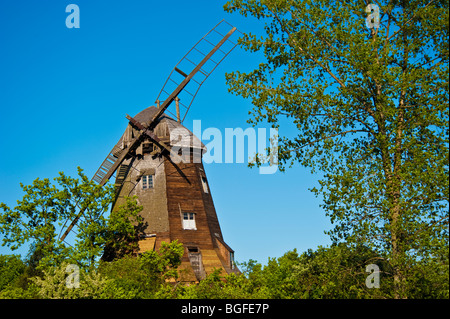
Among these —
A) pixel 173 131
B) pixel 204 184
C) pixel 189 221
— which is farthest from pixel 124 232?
pixel 173 131

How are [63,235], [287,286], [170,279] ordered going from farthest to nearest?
[63,235]
[170,279]
[287,286]

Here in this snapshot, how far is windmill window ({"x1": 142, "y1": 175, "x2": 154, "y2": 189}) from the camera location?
4098 cm

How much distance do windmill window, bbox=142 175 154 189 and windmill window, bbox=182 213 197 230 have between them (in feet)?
11.9

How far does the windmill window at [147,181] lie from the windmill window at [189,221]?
3.62 metres

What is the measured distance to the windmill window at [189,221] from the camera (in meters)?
39.5

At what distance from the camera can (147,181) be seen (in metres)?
41.2

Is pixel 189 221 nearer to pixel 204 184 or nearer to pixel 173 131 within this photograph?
pixel 204 184

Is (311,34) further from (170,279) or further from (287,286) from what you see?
(170,279)

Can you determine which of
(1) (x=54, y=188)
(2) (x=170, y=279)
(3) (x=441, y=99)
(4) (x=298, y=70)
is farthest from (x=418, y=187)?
(1) (x=54, y=188)

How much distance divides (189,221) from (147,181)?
459cm

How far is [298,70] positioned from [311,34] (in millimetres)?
1529

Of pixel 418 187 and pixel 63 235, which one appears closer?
pixel 418 187
